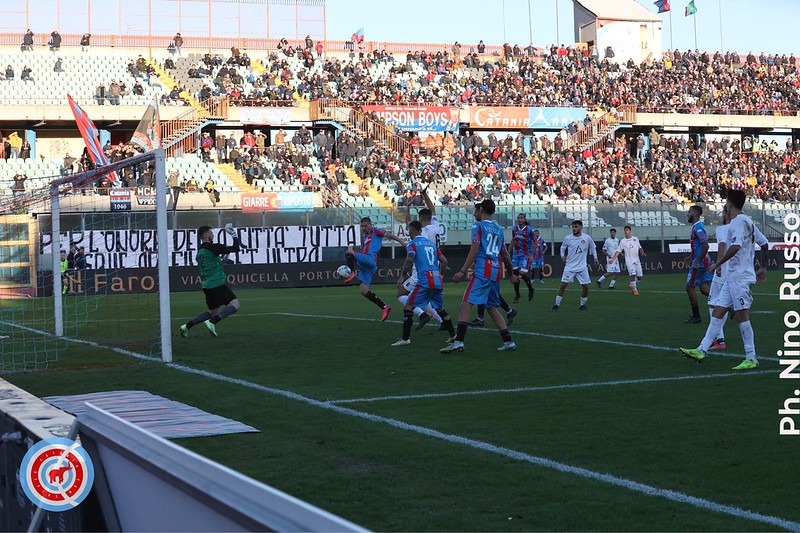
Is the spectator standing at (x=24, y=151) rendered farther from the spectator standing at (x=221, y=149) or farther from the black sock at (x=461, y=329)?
the black sock at (x=461, y=329)

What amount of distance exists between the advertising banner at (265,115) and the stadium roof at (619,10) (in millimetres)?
27664

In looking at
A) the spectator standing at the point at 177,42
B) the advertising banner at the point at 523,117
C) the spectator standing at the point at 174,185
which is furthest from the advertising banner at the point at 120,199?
the advertising banner at the point at 523,117

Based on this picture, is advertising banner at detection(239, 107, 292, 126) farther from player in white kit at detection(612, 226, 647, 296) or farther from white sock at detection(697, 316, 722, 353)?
white sock at detection(697, 316, 722, 353)

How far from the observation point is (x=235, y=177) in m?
45.2

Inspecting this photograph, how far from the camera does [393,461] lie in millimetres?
7297

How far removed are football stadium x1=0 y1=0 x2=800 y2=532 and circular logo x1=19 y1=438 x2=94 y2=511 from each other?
0.01 m

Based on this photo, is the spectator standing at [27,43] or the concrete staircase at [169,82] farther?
the spectator standing at [27,43]

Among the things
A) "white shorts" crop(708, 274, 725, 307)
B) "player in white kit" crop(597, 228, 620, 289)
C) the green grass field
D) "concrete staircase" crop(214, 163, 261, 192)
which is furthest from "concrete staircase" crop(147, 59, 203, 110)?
"white shorts" crop(708, 274, 725, 307)

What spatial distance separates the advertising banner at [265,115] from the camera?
50938mm

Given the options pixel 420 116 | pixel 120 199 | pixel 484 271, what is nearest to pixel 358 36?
pixel 420 116

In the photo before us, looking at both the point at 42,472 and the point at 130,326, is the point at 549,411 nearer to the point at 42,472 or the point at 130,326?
the point at 42,472

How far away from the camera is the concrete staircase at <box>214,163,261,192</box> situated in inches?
1740

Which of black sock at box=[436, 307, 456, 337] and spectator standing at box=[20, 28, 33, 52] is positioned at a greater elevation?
spectator standing at box=[20, 28, 33, 52]

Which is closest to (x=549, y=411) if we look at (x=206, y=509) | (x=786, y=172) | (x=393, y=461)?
(x=393, y=461)
